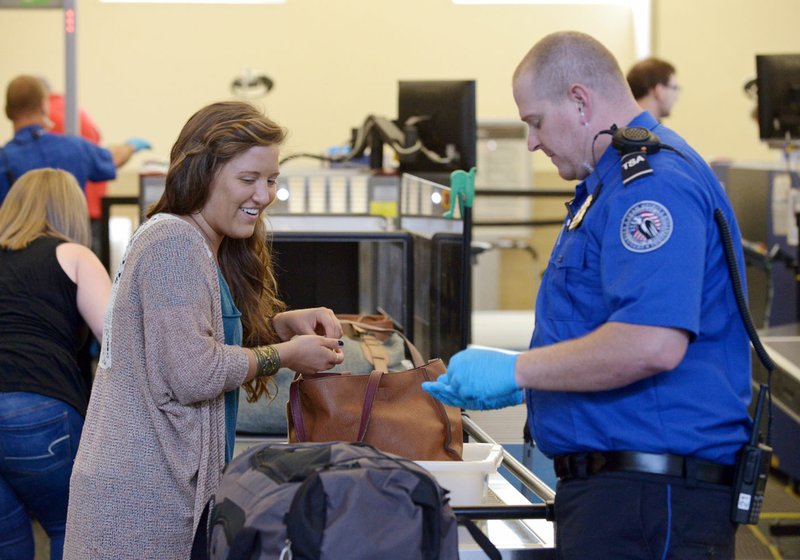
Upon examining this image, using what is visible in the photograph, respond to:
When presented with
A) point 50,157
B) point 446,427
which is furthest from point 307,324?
point 50,157

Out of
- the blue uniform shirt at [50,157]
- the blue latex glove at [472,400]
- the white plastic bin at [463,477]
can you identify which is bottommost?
the white plastic bin at [463,477]

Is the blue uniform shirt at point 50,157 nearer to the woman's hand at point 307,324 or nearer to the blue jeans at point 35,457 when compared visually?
the blue jeans at point 35,457

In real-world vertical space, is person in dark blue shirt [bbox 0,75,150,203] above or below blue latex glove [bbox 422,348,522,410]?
above

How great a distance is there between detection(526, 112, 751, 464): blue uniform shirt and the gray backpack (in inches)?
9.9

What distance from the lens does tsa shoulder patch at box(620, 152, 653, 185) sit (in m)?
1.45

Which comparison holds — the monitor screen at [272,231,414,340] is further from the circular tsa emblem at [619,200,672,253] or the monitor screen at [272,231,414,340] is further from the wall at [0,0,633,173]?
the wall at [0,0,633,173]

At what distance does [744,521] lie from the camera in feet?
4.98

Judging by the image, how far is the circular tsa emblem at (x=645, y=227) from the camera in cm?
141

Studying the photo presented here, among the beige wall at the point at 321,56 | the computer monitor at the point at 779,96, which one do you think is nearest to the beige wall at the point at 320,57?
the beige wall at the point at 321,56

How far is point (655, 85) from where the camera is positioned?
4.75m

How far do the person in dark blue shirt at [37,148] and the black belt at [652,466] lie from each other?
377cm

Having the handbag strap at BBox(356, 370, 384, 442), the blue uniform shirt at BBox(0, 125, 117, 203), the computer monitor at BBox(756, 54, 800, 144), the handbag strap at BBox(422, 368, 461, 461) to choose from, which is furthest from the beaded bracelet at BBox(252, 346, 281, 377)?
the computer monitor at BBox(756, 54, 800, 144)

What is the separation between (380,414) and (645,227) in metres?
0.71

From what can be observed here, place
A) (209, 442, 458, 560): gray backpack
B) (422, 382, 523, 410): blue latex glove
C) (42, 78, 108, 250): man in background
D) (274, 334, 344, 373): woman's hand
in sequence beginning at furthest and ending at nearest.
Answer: (42, 78, 108, 250): man in background → (274, 334, 344, 373): woman's hand → (422, 382, 523, 410): blue latex glove → (209, 442, 458, 560): gray backpack
